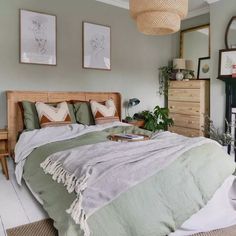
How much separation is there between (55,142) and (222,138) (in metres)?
2.85

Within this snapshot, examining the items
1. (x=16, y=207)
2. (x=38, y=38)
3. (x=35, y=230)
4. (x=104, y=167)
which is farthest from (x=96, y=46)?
(x=35, y=230)

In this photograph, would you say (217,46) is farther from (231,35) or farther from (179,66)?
(179,66)

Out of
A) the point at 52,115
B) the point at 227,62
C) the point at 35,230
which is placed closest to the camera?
the point at 35,230

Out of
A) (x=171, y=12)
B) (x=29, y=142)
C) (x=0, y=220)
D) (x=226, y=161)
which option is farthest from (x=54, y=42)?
(x=226, y=161)

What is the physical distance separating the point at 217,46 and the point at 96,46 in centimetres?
208

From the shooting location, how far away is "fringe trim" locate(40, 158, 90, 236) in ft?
4.60

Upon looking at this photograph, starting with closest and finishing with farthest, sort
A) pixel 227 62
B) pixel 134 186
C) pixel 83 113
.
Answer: pixel 134 186 → pixel 83 113 → pixel 227 62

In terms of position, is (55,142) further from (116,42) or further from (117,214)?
(116,42)

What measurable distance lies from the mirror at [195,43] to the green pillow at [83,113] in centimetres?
244

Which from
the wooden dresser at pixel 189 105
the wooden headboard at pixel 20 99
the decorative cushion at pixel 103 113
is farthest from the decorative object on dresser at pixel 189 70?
the wooden headboard at pixel 20 99

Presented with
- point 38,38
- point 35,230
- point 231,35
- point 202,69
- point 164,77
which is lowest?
point 35,230

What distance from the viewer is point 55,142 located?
2.60 metres

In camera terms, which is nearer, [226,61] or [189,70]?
[226,61]

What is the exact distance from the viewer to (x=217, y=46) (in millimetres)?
4312
